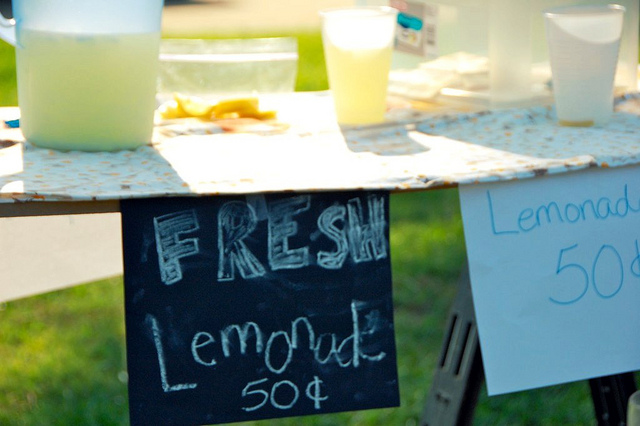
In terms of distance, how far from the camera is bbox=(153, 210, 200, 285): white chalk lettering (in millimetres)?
786

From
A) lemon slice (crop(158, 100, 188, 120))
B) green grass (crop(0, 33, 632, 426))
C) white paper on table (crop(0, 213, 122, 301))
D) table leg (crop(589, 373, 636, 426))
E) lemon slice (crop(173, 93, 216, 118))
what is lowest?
green grass (crop(0, 33, 632, 426))

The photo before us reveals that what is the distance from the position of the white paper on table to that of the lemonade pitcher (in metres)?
0.24

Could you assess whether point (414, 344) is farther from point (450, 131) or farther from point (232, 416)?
point (232, 416)

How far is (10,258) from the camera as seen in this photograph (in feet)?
3.67

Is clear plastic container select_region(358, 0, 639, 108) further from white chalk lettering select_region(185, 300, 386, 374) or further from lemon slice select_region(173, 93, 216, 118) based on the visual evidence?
white chalk lettering select_region(185, 300, 386, 374)

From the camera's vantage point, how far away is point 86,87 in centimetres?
87

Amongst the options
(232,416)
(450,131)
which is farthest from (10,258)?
(450,131)

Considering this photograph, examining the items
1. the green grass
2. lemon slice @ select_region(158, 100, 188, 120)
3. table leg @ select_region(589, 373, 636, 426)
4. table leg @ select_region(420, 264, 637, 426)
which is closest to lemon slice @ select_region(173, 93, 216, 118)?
lemon slice @ select_region(158, 100, 188, 120)

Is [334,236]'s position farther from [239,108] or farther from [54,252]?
[54,252]

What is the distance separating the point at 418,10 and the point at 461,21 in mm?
97

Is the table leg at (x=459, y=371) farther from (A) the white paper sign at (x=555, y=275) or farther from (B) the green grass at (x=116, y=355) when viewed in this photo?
(B) the green grass at (x=116, y=355)

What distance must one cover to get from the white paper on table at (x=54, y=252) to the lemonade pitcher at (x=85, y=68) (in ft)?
0.79

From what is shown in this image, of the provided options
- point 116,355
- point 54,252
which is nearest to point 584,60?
point 54,252

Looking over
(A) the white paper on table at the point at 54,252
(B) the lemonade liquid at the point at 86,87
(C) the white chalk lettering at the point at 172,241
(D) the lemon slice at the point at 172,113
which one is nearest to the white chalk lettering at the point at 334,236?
(C) the white chalk lettering at the point at 172,241
